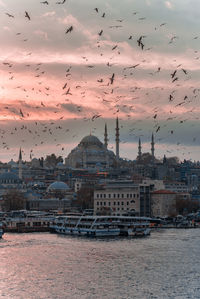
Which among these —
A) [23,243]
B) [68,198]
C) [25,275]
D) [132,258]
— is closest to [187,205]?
[68,198]

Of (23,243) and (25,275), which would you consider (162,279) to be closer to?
(25,275)

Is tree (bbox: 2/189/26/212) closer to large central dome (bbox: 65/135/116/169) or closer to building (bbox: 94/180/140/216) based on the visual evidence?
building (bbox: 94/180/140/216)

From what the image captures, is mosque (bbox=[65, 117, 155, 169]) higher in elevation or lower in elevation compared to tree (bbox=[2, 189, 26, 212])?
higher

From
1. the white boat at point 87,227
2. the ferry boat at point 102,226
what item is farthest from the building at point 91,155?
the ferry boat at point 102,226

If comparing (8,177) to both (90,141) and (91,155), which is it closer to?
(91,155)

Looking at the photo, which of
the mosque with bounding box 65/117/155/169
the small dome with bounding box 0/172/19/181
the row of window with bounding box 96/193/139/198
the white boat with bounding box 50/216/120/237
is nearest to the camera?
the white boat with bounding box 50/216/120/237

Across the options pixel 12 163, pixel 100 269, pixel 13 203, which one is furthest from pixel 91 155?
pixel 100 269

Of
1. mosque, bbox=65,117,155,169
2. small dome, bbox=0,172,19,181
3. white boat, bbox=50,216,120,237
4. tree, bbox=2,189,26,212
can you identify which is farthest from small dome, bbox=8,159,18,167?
white boat, bbox=50,216,120,237
